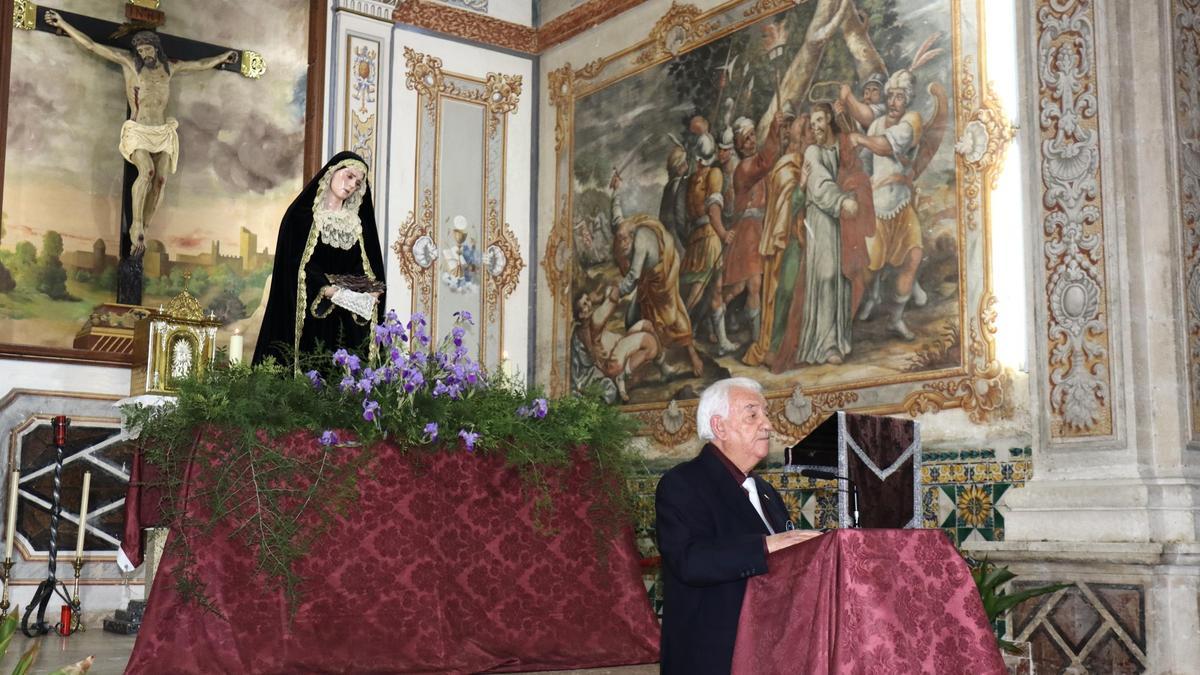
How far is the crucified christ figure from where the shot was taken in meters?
9.50

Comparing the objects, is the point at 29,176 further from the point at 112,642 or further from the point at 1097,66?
the point at 1097,66

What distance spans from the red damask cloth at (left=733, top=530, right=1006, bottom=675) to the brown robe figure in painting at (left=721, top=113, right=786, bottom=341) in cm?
565

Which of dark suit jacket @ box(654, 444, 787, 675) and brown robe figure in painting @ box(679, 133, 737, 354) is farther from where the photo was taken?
brown robe figure in painting @ box(679, 133, 737, 354)

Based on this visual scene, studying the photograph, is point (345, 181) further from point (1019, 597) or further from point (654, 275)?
point (654, 275)

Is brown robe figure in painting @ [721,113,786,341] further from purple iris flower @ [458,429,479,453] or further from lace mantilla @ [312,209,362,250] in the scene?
purple iris flower @ [458,429,479,453]

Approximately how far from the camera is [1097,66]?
6.99 meters

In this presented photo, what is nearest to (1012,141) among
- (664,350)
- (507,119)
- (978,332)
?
(978,332)

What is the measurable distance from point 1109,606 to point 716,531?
3.54 meters

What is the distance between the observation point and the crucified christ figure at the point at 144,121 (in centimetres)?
950

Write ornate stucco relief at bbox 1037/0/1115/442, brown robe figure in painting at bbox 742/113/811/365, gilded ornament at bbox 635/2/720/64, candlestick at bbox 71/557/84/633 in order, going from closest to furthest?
1. ornate stucco relief at bbox 1037/0/1115/442
2. candlestick at bbox 71/557/84/633
3. brown robe figure in painting at bbox 742/113/811/365
4. gilded ornament at bbox 635/2/720/64

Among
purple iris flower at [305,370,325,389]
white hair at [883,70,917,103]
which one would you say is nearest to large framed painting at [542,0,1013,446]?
white hair at [883,70,917,103]

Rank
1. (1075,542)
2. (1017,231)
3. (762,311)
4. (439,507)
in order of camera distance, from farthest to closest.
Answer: (762,311) < (1017,231) < (1075,542) < (439,507)

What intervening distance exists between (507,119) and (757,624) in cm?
849

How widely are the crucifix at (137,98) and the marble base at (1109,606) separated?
21.3ft
